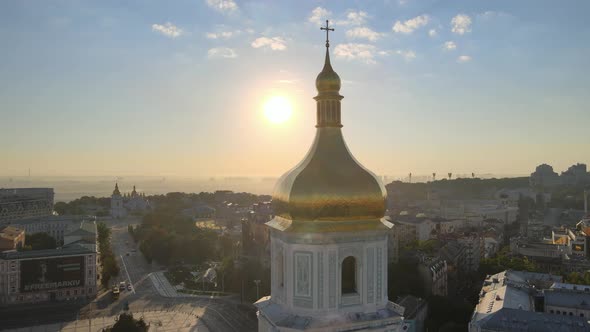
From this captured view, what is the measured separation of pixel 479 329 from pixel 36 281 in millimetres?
37529

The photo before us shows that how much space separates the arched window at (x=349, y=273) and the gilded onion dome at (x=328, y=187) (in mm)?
776

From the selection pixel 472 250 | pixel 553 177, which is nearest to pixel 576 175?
pixel 553 177

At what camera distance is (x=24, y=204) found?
294 ft

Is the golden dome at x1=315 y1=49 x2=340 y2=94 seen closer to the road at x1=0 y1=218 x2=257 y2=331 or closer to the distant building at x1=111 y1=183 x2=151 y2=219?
the road at x1=0 y1=218 x2=257 y2=331

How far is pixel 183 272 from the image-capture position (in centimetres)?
5241

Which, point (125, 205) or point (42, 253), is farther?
point (125, 205)

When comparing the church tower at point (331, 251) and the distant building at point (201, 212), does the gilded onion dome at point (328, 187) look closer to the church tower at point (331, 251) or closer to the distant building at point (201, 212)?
the church tower at point (331, 251)

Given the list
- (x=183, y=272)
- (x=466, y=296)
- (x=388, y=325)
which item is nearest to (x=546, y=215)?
(x=466, y=296)

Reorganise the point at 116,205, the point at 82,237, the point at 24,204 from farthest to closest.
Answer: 1. the point at 116,205
2. the point at 24,204
3. the point at 82,237

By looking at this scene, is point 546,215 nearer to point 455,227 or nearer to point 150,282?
point 455,227

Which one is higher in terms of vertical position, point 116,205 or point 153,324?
point 116,205

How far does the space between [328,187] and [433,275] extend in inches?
1394

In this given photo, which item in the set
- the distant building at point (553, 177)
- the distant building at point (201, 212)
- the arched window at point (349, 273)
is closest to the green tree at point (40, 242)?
the distant building at point (201, 212)

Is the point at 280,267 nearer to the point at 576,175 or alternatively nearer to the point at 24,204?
the point at 24,204
